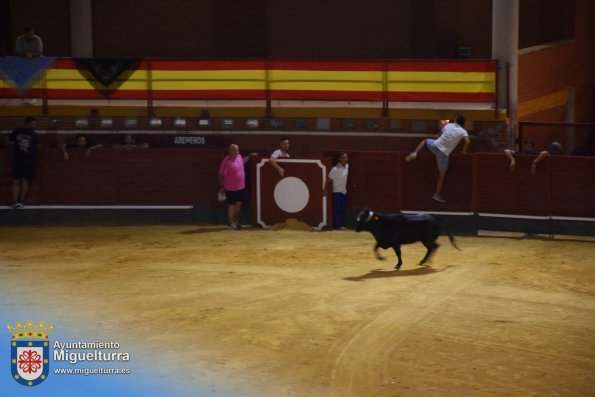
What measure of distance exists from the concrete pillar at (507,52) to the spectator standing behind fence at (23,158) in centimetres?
868

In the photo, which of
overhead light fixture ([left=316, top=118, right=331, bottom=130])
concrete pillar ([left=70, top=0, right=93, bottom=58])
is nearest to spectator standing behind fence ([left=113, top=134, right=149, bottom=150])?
overhead light fixture ([left=316, top=118, right=331, bottom=130])

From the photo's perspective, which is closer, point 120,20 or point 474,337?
point 474,337

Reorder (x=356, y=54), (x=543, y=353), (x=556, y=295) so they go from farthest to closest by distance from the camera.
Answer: (x=356, y=54) → (x=556, y=295) → (x=543, y=353)

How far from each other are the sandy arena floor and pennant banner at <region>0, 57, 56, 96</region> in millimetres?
3546

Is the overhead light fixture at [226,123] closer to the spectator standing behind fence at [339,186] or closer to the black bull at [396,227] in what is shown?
the spectator standing behind fence at [339,186]

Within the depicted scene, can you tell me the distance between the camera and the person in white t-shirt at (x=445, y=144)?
1797cm

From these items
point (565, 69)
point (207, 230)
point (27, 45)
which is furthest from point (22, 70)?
point (565, 69)

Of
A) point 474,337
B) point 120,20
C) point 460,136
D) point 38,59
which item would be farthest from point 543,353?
point 120,20

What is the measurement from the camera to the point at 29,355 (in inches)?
388

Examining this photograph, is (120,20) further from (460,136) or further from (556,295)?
(556,295)

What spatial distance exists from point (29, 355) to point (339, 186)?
30.3 ft

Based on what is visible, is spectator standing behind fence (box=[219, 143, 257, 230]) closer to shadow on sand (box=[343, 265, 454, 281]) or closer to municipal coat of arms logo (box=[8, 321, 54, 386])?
shadow on sand (box=[343, 265, 454, 281])

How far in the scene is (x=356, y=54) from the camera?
1013 inches

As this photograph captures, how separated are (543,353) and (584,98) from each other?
16.8 m
